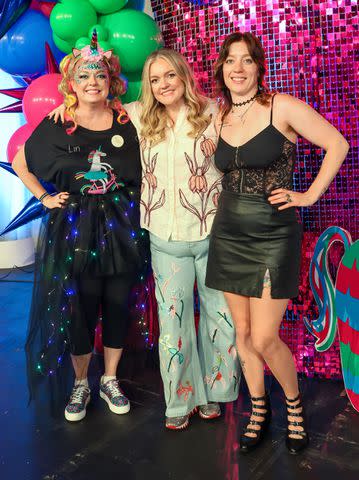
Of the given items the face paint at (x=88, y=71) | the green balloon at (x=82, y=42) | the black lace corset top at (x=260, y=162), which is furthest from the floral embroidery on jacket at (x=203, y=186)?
the green balloon at (x=82, y=42)

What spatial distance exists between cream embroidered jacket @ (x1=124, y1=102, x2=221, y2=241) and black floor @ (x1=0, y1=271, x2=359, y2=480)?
928 mm

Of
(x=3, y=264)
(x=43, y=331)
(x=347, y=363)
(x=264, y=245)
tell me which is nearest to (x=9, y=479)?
(x=43, y=331)

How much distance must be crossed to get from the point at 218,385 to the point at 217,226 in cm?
83

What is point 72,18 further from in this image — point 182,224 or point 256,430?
point 256,430

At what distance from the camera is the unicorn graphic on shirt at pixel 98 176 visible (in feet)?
8.13

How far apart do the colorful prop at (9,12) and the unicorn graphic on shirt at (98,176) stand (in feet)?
3.53

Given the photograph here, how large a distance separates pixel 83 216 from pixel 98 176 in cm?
20

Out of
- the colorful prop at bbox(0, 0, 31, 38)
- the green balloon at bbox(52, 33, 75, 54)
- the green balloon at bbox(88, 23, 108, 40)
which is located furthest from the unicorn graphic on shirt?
the colorful prop at bbox(0, 0, 31, 38)

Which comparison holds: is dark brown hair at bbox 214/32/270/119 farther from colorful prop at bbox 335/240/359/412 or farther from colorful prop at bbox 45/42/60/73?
colorful prop at bbox 45/42/60/73

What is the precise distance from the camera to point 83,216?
8.29 ft

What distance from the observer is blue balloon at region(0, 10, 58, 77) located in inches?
117

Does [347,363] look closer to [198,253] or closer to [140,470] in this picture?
[198,253]

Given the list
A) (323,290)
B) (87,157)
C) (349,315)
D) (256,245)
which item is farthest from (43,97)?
(349,315)

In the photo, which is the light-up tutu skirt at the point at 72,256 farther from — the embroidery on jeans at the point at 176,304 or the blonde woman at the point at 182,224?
the embroidery on jeans at the point at 176,304
